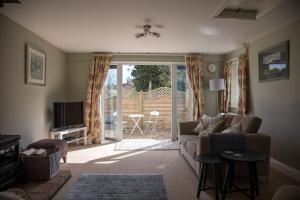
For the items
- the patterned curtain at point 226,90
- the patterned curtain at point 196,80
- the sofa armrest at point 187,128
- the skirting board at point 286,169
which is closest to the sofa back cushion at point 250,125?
the skirting board at point 286,169

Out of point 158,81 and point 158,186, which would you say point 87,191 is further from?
point 158,81

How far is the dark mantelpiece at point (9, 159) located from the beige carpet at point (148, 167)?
1.89 feet

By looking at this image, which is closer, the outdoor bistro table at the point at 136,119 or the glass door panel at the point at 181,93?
the glass door panel at the point at 181,93

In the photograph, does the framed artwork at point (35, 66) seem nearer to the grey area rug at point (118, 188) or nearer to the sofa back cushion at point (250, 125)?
the grey area rug at point (118, 188)

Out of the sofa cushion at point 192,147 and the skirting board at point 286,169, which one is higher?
the sofa cushion at point 192,147

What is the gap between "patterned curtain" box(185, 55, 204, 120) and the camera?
5.97m

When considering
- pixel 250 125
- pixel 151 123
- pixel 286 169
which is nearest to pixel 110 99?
pixel 151 123

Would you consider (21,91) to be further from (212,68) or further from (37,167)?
(212,68)

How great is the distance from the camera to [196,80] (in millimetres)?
5992

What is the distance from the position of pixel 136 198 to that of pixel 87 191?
0.63 m

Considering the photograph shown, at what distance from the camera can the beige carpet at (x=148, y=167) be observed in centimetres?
293

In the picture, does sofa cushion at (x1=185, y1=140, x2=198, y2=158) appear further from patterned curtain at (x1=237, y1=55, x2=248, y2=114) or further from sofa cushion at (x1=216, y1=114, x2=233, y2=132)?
patterned curtain at (x1=237, y1=55, x2=248, y2=114)

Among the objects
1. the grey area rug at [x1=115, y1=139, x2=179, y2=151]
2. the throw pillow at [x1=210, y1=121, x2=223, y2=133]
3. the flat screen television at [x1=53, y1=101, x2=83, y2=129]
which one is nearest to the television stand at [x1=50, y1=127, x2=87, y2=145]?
the flat screen television at [x1=53, y1=101, x2=83, y2=129]

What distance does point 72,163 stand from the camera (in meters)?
4.15
